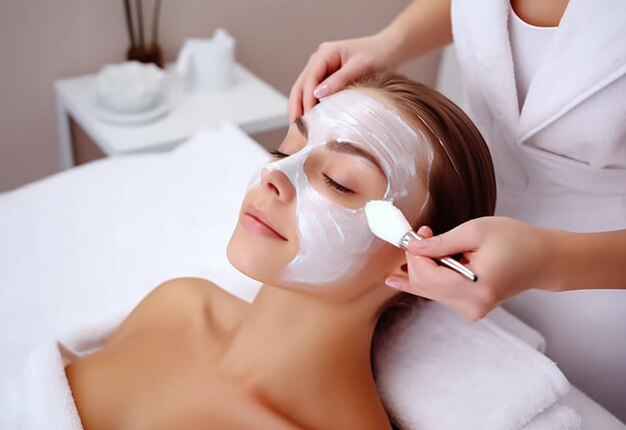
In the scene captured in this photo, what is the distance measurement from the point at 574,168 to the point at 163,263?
75 cm

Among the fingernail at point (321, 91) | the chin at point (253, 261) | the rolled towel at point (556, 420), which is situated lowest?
the rolled towel at point (556, 420)

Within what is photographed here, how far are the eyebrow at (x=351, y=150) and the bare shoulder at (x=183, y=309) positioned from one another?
0.34 m

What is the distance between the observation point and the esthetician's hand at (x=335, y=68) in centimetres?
104

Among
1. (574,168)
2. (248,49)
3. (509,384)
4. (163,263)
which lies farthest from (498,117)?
(248,49)

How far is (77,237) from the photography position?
130cm

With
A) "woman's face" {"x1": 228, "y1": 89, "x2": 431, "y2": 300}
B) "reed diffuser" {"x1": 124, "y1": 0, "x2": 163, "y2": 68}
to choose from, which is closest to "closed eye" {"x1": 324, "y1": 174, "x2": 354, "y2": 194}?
"woman's face" {"x1": 228, "y1": 89, "x2": 431, "y2": 300}

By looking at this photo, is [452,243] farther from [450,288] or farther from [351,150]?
[351,150]

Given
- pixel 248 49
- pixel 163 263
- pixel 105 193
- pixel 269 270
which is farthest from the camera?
pixel 248 49

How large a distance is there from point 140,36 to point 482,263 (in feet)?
5.10

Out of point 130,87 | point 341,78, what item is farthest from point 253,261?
point 130,87

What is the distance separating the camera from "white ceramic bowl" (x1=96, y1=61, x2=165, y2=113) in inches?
67.1

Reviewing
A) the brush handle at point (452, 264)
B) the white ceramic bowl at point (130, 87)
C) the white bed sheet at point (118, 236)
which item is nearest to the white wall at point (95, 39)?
the white ceramic bowl at point (130, 87)

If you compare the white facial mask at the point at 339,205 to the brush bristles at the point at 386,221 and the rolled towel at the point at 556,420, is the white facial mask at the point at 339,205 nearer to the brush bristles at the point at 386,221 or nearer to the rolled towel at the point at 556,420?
the brush bristles at the point at 386,221

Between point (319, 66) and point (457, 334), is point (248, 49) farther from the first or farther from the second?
point (457, 334)
